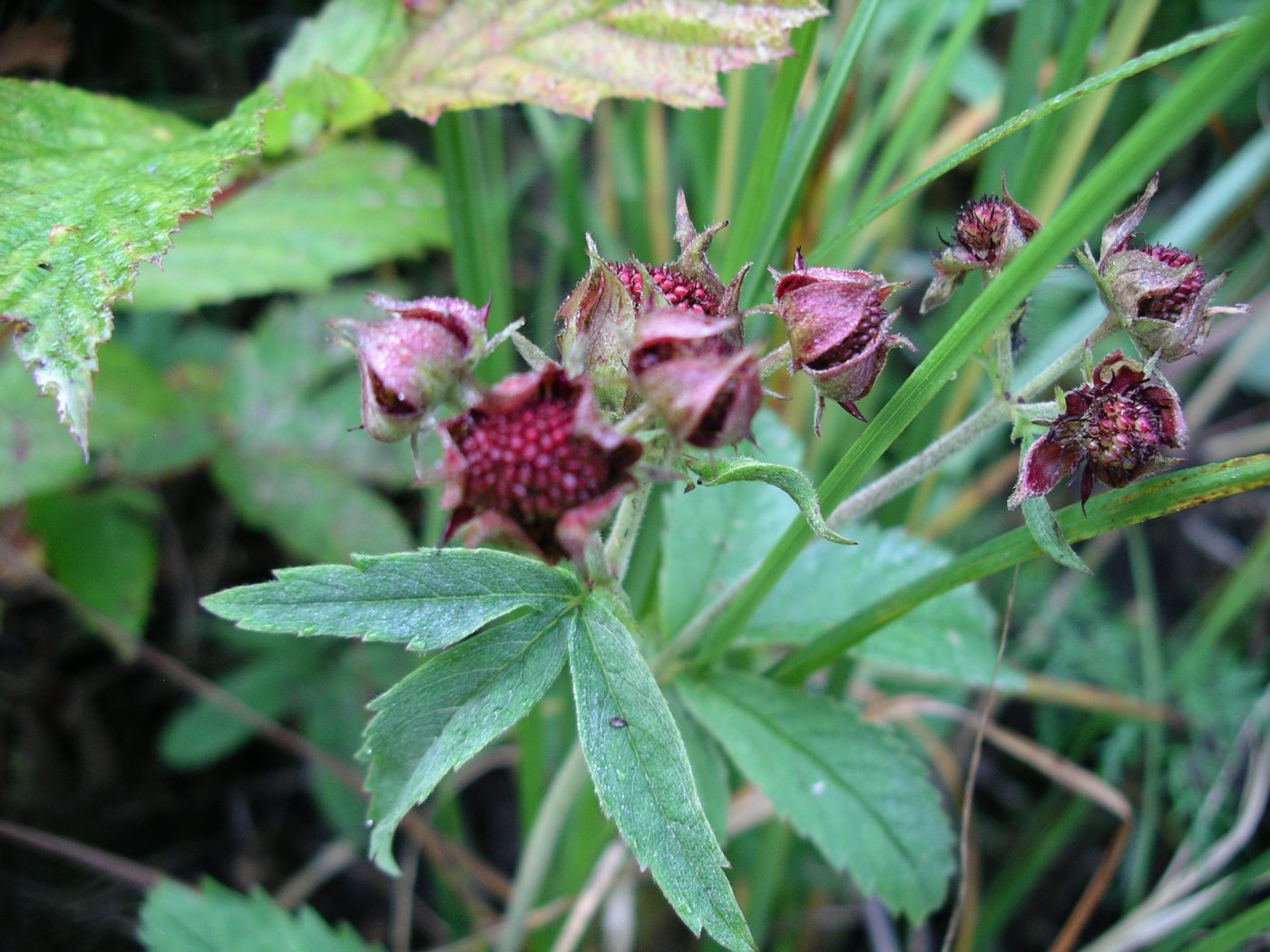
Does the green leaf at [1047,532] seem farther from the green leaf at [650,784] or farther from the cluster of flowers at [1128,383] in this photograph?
the green leaf at [650,784]

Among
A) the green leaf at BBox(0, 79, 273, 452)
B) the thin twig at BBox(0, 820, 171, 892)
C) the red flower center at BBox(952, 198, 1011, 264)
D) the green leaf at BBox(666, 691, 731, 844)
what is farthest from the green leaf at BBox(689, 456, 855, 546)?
the thin twig at BBox(0, 820, 171, 892)

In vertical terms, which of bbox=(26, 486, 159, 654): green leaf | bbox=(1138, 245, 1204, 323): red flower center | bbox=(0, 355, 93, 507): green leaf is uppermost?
bbox=(1138, 245, 1204, 323): red flower center

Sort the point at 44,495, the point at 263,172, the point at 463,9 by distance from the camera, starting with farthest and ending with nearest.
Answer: the point at 44,495, the point at 263,172, the point at 463,9

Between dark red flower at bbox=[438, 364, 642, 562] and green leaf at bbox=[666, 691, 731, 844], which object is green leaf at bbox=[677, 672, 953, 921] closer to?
green leaf at bbox=[666, 691, 731, 844]

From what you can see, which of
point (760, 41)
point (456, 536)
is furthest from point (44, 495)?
point (760, 41)

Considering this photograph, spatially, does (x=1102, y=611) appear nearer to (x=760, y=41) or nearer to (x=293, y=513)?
(x=760, y=41)

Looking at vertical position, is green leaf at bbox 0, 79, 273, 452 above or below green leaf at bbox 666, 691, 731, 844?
above

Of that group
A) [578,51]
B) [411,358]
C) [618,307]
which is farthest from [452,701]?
[578,51]
